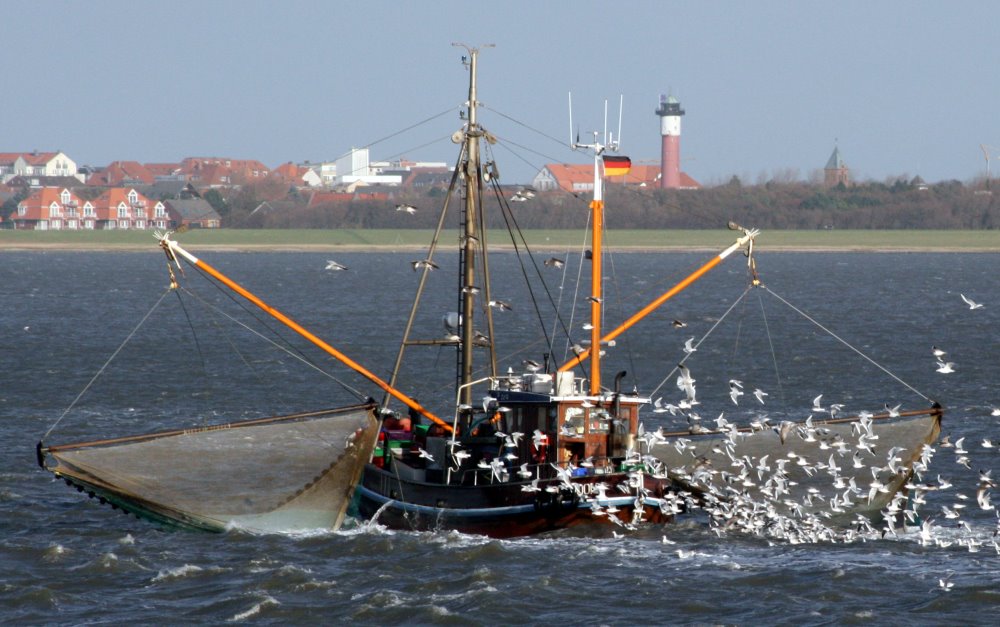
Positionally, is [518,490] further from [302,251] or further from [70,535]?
[302,251]

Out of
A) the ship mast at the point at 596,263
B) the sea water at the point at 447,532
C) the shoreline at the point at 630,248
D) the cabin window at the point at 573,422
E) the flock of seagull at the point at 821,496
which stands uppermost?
the ship mast at the point at 596,263

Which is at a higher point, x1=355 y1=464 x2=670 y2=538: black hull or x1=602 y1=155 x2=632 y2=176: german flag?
x1=602 y1=155 x2=632 y2=176: german flag

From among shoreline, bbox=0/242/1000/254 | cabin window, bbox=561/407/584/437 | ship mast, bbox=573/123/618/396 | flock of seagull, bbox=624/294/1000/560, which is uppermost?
ship mast, bbox=573/123/618/396

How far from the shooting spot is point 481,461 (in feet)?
100

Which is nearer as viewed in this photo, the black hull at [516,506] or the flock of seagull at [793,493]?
the black hull at [516,506]

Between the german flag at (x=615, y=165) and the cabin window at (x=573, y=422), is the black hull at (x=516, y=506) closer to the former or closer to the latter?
the cabin window at (x=573, y=422)

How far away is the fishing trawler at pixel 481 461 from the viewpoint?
99.3 ft

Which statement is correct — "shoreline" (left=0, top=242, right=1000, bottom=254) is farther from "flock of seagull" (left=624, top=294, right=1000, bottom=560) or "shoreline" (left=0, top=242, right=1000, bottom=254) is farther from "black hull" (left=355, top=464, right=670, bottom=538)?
"black hull" (left=355, top=464, right=670, bottom=538)

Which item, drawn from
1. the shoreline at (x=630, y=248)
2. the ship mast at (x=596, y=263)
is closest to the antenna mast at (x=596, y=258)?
the ship mast at (x=596, y=263)

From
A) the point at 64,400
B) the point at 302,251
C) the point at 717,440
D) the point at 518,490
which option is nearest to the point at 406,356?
the point at 64,400

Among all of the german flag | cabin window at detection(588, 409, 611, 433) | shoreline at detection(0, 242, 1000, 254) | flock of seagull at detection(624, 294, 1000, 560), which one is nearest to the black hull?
flock of seagull at detection(624, 294, 1000, 560)

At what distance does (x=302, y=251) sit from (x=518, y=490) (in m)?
165

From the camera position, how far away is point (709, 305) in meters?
93.4

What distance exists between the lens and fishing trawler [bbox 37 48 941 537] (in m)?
30.3
